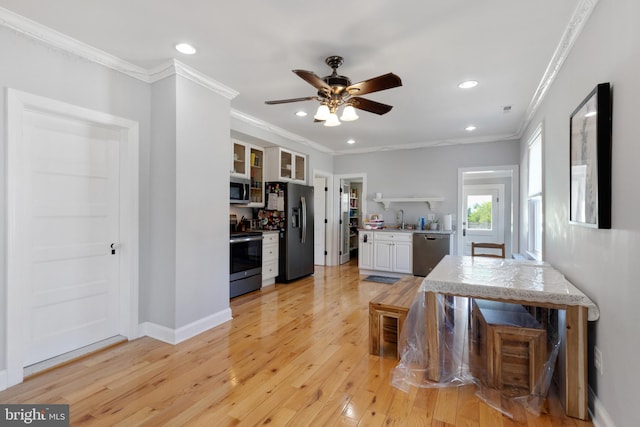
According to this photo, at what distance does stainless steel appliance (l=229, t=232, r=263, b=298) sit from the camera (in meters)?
4.18

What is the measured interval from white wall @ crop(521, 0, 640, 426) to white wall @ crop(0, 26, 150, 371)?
3446 millimetres

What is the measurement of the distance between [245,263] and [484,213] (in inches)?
232

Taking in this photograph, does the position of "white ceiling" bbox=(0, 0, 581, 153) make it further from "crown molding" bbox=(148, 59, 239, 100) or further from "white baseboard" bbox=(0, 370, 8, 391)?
"white baseboard" bbox=(0, 370, 8, 391)

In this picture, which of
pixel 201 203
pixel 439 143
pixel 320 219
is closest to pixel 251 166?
pixel 201 203

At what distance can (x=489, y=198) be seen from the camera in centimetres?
746

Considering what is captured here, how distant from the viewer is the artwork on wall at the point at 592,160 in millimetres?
1678

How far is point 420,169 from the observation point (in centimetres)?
604

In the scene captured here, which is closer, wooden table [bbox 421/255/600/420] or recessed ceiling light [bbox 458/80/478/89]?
wooden table [bbox 421/255/600/420]

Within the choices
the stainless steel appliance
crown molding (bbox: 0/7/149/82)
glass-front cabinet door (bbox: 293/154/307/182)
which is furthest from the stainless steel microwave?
crown molding (bbox: 0/7/149/82)

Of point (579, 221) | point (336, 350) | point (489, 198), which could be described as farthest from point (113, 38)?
point (489, 198)

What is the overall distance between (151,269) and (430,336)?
254 centimetres

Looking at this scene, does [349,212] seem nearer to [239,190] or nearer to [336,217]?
[336,217]

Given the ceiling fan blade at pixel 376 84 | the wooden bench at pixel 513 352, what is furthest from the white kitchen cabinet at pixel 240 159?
the wooden bench at pixel 513 352

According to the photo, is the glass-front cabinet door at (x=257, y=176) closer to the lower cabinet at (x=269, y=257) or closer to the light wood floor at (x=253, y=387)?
the lower cabinet at (x=269, y=257)
